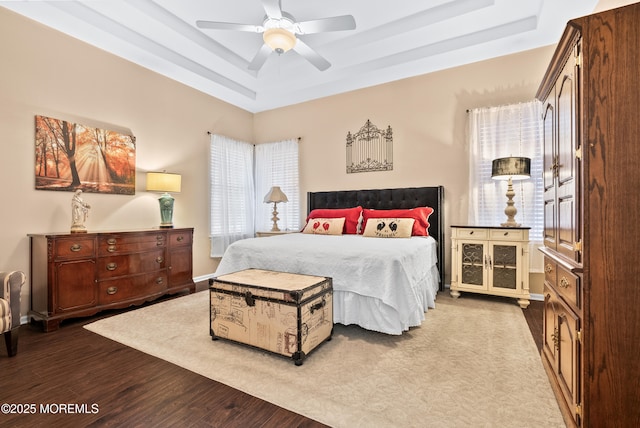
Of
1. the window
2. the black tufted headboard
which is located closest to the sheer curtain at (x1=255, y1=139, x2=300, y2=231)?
the window

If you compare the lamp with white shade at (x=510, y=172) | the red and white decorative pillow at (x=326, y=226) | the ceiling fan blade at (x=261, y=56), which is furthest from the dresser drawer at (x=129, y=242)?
the lamp with white shade at (x=510, y=172)

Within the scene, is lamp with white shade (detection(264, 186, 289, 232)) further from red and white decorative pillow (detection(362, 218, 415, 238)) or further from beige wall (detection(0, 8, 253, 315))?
red and white decorative pillow (detection(362, 218, 415, 238))

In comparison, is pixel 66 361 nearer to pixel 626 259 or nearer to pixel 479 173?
pixel 626 259

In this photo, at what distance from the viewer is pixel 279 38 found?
283cm

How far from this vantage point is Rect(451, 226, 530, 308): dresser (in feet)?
11.1

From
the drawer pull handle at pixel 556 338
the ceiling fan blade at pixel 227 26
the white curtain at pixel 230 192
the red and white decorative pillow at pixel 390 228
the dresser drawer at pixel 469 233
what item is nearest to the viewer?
the drawer pull handle at pixel 556 338

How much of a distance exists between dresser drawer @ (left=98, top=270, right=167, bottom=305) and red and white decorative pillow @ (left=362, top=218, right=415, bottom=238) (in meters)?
2.66

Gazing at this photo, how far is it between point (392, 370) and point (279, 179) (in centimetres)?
423

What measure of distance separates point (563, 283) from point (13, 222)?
4.53 m

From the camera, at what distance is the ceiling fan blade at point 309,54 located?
122 inches

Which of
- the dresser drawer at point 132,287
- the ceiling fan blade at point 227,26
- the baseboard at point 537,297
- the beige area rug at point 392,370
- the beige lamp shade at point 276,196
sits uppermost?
the ceiling fan blade at point 227,26

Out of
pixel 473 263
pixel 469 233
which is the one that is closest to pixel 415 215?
pixel 469 233

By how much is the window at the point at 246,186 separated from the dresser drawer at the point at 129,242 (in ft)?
4.35

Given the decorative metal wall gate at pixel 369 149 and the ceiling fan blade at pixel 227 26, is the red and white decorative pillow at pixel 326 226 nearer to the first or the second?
the decorative metal wall gate at pixel 369 149
